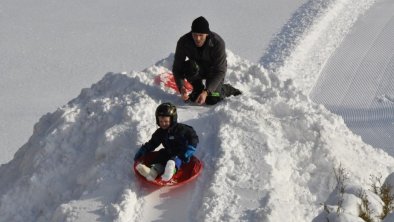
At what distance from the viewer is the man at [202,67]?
6.12m

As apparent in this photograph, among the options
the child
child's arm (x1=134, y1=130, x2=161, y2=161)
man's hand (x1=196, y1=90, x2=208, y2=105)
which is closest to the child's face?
the child

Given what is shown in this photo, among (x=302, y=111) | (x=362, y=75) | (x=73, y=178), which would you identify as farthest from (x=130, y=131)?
(x=362, y=75)

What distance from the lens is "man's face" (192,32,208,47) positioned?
5.94 metres

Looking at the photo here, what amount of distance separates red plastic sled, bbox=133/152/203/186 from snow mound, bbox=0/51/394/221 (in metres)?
0.07

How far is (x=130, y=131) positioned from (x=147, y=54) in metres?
5.86

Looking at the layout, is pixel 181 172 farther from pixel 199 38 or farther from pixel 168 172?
pixel 199 38

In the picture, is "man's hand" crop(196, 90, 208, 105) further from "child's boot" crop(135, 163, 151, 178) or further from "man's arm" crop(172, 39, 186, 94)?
"child's boot" crop(135, 163, 151, 178)

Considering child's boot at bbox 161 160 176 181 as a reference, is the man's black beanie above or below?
above

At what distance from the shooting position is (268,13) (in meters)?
12.9

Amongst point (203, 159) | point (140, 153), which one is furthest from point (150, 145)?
point (203, 159)

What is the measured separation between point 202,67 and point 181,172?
1535 mm

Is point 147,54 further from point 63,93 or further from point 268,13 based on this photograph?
point 268,13

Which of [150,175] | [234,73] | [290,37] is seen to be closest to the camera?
[150,175]

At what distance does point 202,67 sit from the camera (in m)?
6.32
